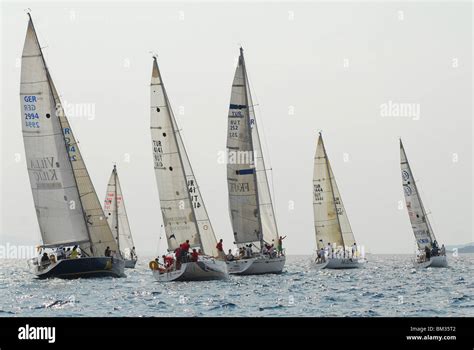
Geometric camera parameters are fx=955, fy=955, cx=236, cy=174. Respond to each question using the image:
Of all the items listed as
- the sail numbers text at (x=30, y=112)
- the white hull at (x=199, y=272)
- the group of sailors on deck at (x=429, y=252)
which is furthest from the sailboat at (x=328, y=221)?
the sail numbers text at (x=30, y=112)

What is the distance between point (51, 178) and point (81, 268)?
5.08m

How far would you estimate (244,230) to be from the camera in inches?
2169

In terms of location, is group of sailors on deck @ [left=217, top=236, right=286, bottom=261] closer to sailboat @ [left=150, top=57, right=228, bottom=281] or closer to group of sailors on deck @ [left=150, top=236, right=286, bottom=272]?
group of sailors on deck @ [left=150, top=236, right=286, bottom=272]

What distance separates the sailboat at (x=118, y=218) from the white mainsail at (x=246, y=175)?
72.1 feet

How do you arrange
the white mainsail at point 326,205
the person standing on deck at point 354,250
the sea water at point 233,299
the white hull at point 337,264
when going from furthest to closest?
the person standing on deck at point 354,250, the white hull at point 337,264, the white mainsail at point 326,205, the sea water at point 233,299

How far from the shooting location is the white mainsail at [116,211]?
7750 centimetres

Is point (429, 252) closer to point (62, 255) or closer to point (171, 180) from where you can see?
point (171, 180)

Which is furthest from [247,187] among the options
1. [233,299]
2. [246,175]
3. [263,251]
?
[233,299]

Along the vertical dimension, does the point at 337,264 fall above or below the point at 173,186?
below

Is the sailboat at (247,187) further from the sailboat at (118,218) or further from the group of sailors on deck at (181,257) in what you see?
the sailboat at (118,218)

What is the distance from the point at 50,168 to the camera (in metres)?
46.9
